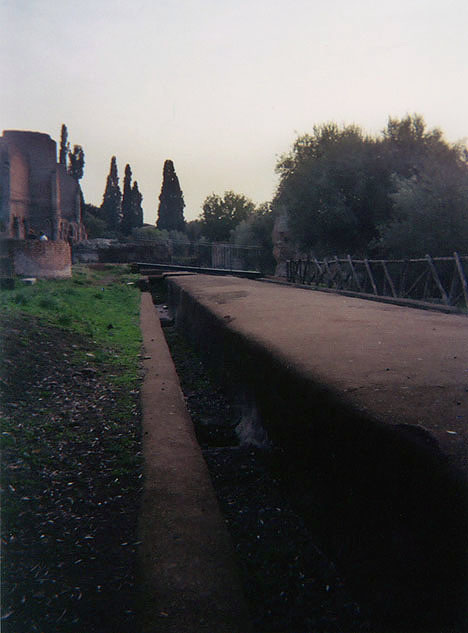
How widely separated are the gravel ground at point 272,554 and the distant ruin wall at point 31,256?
11.9m

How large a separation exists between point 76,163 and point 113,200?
5303 mm

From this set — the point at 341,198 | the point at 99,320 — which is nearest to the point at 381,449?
the point at 99,320

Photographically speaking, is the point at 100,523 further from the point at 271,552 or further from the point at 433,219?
the point at 433,219

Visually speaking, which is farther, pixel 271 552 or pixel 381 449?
pixel 271 552

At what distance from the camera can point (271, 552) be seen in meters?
1.87

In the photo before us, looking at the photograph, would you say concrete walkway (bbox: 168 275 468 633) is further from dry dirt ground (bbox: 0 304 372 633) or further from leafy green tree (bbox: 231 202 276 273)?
leafy green tree (bbox: 231 202 276 273)

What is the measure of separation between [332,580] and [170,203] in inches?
2006

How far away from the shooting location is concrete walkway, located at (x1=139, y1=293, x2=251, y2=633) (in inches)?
50.6

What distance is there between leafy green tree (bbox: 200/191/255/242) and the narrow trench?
51465mm

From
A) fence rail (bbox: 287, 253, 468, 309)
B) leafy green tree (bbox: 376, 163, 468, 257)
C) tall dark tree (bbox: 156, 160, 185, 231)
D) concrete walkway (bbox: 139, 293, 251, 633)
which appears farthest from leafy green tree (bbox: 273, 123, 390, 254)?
tall dark tree (bbox: 156, 160, 185, 231)

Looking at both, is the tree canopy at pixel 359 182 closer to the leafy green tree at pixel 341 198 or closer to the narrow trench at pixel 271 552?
the leafy green tree at pixel 341 198

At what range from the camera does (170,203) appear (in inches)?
1989

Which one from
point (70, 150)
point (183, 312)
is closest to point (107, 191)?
point (70, 150)

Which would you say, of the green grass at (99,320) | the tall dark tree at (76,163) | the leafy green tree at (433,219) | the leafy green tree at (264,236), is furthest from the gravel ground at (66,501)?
the tall dark tree at (76,163)
